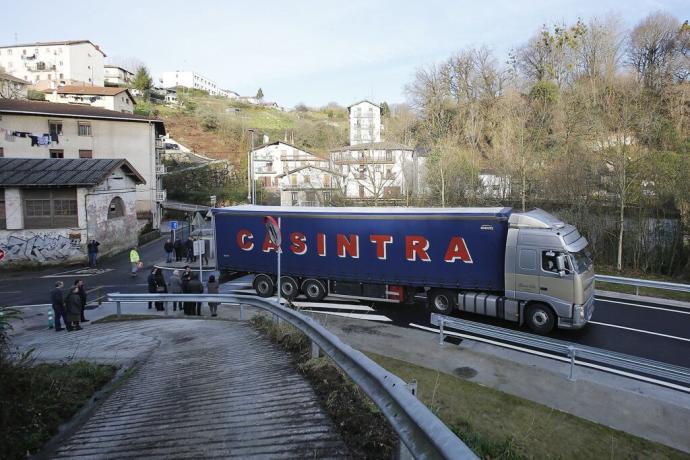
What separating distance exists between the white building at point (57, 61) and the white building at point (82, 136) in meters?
58.3

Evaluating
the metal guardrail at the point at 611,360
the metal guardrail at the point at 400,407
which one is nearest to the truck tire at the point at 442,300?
the metal guardrail at the point at 611,360

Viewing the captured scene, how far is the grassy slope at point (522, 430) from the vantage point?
643 centimetres

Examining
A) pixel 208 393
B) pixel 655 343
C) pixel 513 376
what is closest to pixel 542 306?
pixel 655 343

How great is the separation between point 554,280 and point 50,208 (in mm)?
27109

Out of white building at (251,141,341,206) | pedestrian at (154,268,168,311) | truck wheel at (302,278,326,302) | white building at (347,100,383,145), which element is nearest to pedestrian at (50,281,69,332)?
pedestrian at (154,268,168,311)

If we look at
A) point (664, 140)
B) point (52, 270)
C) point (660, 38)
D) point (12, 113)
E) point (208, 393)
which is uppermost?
point (660, 38)

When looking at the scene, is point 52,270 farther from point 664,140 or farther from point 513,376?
point 664,140

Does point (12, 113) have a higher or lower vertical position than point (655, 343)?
higher

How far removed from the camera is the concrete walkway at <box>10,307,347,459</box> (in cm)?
411

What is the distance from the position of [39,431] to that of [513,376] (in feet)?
28.0

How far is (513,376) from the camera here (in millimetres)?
10047

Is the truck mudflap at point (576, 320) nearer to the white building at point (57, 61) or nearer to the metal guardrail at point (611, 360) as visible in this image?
the metal guardrail at point (611, 360)

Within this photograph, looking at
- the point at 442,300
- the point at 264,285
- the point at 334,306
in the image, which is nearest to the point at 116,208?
the point at 264,285

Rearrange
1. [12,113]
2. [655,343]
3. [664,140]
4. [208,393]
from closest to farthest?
[208,393] < [655,343] < [664,140] < [12,113]
